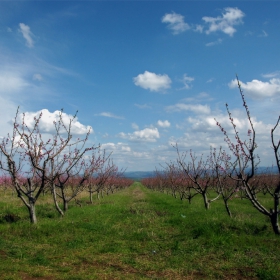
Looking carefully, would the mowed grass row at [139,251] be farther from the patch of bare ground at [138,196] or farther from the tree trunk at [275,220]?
the patch of bare ground at [138,196]

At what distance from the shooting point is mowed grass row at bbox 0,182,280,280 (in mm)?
6086

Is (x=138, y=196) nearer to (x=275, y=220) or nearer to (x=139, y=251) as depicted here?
(x=275, y=220)

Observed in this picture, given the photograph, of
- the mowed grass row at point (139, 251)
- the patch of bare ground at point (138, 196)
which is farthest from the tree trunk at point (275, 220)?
the patch of bare ground at point (138, 196)

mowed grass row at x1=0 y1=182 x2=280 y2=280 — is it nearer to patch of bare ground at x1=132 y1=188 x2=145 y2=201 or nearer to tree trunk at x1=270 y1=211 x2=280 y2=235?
tree trunk at x1=270 y1=211 x2=280 y2=235

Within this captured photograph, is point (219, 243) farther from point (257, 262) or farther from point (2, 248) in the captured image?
point (2, 248)

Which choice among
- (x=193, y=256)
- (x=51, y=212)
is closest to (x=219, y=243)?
(x=193, y=256)

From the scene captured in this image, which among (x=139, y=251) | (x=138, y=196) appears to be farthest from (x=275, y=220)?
(x=138, y=196)

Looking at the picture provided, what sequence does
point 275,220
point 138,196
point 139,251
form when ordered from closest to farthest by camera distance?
point 139,251 < point 275,220 < point 138,196

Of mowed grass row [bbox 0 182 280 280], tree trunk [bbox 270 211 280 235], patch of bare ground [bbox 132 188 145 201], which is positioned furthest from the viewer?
patch of bare ground [bbox 132 188 145 201]

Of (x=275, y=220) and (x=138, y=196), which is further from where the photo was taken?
(x=138, y=196)

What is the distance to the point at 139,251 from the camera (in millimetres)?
7910

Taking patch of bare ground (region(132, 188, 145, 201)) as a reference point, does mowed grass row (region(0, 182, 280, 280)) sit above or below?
above

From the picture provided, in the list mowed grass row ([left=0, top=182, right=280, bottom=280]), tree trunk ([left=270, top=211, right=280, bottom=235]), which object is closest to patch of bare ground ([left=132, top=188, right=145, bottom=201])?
mowed grass row ([left=0, top=182, right=280, bottom=280])

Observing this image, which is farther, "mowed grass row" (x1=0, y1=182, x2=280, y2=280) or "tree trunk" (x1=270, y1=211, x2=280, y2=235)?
"tree trunk" (x1=270, y1=211, x2=280, y2=235)
